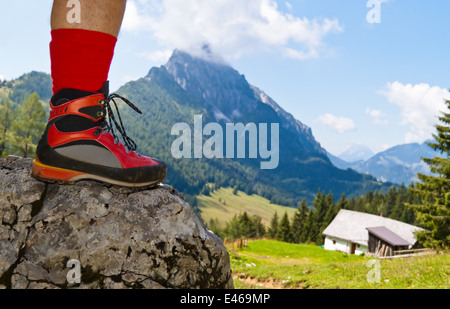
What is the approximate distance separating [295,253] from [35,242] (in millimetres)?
32317

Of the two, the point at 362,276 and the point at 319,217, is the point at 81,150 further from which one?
the point at 319,217

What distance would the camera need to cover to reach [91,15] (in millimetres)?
2900

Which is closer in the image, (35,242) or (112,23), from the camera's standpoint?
(35,242)

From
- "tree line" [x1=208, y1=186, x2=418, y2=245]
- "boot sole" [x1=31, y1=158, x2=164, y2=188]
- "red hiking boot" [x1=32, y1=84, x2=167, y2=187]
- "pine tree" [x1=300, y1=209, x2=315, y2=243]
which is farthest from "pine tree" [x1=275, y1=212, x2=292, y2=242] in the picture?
"boot sole" [x1=31, y1=158, x2=164, y2=188]

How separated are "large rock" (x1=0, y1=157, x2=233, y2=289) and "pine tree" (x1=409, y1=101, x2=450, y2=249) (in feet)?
77.9

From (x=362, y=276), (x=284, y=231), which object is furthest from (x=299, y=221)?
(x=362, y=276)

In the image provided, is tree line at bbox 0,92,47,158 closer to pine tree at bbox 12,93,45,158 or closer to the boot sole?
pine tree at bbox 12,93,45,158

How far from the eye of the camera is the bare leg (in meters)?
2.89

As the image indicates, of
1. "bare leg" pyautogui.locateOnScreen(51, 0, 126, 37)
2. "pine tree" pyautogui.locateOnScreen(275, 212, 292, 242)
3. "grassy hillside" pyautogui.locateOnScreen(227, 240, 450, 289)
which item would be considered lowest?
"pine tree" pyautogui.locateOnScreen(275, 212, 292, 242)

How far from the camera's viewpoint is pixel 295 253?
32500mm

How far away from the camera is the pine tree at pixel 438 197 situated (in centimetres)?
2256
